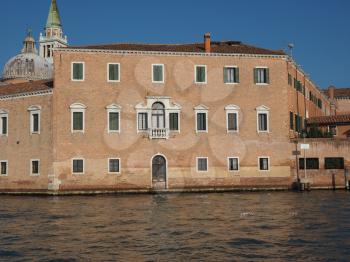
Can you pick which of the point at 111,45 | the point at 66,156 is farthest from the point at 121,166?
the point at 111,45

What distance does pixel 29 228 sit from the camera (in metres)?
17.3

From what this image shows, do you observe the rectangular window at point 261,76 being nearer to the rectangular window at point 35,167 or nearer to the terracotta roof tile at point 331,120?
the terracotta roof tile at point 331,120

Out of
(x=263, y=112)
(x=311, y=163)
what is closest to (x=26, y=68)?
(x=263, y=112)

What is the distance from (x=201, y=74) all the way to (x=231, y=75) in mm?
2174

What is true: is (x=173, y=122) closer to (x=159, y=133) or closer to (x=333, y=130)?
(x=159, y=133)

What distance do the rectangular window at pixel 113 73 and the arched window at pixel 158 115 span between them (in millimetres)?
3145

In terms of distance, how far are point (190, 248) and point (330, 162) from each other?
993 inches

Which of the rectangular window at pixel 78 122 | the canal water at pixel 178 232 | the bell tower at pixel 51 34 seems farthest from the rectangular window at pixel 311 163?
the bell tower at pixel 51 34

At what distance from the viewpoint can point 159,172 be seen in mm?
35188

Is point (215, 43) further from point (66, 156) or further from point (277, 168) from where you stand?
point (66, 156)

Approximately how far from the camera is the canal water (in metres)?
12.7

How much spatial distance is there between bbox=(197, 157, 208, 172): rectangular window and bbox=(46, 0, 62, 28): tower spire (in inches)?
2496

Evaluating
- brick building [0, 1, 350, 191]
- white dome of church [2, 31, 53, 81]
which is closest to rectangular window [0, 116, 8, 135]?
brick building [0, 1, 350, 191]

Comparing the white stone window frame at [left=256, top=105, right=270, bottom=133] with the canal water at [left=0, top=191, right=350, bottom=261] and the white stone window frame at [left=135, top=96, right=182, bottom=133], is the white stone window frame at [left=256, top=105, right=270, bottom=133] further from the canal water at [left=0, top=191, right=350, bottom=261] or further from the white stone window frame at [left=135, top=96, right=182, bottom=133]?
the canal water at [left=0, top=191, right=350, bottom=261]
